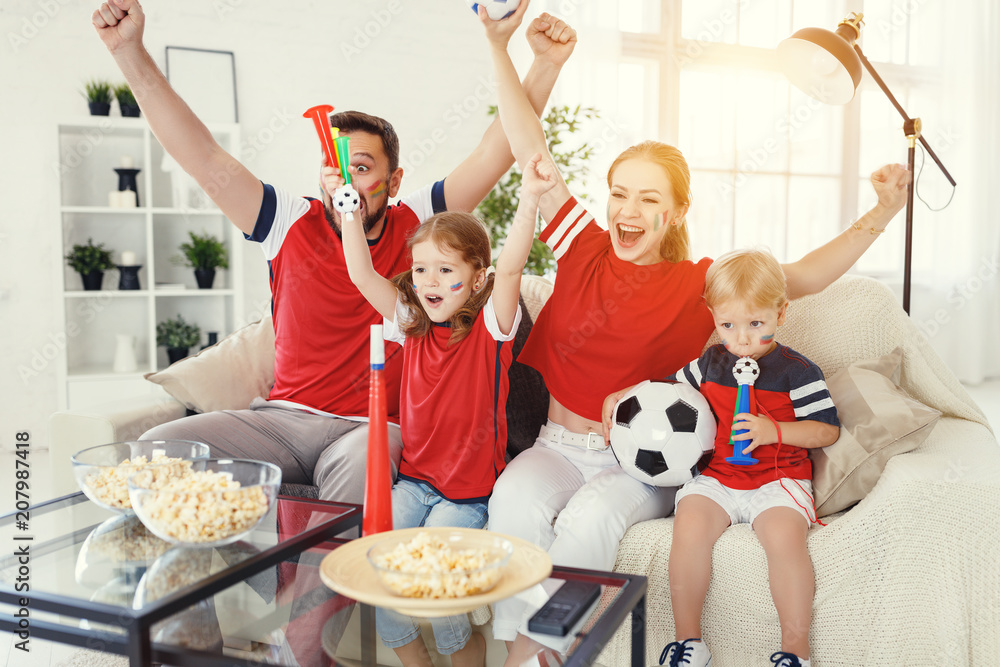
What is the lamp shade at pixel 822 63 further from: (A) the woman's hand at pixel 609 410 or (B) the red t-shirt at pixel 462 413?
(B) the red t-shirt at pixel 462 413

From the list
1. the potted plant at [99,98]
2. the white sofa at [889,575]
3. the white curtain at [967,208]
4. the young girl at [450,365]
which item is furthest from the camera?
the white curtain at [967,208]

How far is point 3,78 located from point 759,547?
359 cm

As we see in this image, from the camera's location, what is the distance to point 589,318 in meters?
1.60

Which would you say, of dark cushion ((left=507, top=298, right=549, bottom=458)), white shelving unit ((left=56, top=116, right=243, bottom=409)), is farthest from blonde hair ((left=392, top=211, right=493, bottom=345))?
white shelving unit ((left=56, top=116, right=243, bottom=409))

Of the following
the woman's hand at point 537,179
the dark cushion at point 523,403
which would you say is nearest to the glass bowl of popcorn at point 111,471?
the woman's hand at point 537,179

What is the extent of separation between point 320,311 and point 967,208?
15.2 ft

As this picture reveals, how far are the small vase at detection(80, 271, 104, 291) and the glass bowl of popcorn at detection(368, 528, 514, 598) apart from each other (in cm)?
289

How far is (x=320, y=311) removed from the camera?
1.76 meters

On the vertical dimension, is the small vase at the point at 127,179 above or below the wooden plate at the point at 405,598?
above

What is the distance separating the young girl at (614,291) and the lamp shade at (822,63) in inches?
19.3

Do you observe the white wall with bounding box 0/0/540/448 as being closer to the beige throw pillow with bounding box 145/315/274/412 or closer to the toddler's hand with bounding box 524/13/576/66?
the beige throw pillow with bounding box 145/315/274/412

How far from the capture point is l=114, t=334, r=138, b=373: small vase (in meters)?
3.29

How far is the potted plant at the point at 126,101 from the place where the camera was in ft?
10.6

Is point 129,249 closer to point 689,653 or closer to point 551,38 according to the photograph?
point 551,38
